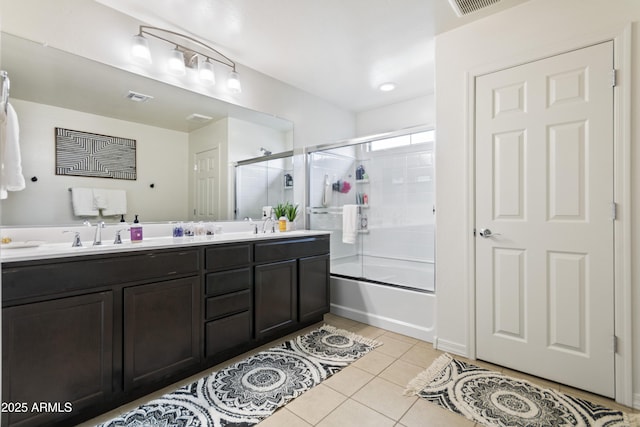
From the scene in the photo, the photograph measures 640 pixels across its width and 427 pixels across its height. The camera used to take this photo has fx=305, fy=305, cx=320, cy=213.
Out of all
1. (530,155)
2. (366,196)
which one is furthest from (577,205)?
(366,196)

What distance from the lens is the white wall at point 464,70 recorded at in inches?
71.1

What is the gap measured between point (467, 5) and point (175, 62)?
2.06 m

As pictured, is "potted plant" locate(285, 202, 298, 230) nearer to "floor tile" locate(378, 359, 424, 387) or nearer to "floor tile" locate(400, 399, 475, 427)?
A: "floor tile" locate(378, 359, 424, 387)

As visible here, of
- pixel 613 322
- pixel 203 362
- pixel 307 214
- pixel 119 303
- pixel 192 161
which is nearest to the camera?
pixel 119 303

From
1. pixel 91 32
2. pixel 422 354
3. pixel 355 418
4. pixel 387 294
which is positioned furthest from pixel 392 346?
pixel 91 32

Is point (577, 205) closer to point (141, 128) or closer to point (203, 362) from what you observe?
point (203, 362)

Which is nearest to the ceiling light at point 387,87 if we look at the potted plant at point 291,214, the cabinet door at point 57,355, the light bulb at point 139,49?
the potted plant at point 291,214

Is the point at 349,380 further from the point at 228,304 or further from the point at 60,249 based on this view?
the point at 60,249

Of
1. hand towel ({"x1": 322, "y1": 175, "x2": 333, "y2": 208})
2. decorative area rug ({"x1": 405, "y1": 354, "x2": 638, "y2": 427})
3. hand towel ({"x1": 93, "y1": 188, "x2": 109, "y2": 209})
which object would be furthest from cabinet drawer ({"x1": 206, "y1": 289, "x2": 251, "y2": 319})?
hand towel ({"x1": 322, "y1": 175, "x2": 333, "y2": 208})

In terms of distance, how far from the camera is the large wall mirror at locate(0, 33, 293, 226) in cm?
179

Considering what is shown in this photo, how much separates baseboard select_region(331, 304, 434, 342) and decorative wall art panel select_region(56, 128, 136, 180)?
2.17 metres

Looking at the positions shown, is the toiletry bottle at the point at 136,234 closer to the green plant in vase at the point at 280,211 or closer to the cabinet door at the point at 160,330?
the cabinet door at the point at 160,330

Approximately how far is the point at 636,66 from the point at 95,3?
3.24 metres

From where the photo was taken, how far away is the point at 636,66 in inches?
64.9
